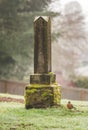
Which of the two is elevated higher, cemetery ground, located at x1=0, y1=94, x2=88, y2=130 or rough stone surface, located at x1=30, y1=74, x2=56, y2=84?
rough stone surface, located at x1=30, y1=74, x2=56, y2=84

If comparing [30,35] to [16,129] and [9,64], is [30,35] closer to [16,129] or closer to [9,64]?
[9,64]

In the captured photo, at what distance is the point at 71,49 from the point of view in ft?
221

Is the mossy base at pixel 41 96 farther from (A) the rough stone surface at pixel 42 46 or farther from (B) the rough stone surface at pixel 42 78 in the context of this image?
(A) the rough stone surface at pixel 42 46

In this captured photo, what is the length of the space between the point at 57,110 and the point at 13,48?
1902cm

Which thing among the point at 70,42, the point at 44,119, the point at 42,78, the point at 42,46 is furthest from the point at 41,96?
the point at 70,42

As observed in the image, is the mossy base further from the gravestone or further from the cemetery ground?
Result: the cemetery ground

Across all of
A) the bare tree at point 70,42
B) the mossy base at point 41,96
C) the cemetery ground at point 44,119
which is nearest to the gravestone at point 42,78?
the mossy base at point 41,96

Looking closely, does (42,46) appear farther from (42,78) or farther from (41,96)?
(41,96)

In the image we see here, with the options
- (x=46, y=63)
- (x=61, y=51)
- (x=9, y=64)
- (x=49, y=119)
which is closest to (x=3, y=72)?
(x=9, y=64)

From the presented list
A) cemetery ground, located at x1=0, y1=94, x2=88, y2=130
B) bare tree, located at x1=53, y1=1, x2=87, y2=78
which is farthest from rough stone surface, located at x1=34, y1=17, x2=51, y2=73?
bare tree, located at x1=53, y1=1, x2=87, y2=78

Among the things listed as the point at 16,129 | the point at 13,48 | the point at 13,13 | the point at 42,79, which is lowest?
the point at 16,129

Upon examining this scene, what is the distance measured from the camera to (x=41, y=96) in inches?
641

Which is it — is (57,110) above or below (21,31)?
below

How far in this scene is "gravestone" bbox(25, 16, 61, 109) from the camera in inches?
641
